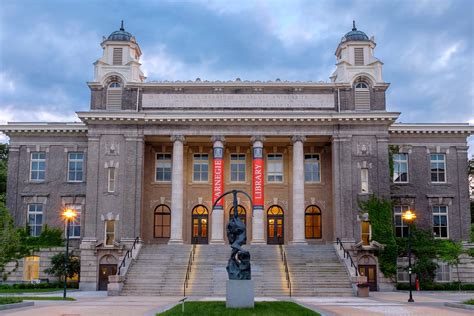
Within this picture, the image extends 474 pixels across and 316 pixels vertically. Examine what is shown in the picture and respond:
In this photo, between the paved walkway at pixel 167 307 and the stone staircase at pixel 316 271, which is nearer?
the paved walkway at pixel 167 307

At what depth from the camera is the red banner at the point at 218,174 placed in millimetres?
41281

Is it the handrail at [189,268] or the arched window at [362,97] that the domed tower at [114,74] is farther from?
the arched window at [362,97]

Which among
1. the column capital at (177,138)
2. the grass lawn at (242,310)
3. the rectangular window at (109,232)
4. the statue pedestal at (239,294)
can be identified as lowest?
the grass lawn at (242,310)

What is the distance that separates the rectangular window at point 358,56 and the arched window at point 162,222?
1764 centimetres

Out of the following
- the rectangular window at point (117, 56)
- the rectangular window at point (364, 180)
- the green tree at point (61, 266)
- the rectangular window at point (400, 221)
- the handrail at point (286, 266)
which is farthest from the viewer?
the rectangular window at point (400, 221)

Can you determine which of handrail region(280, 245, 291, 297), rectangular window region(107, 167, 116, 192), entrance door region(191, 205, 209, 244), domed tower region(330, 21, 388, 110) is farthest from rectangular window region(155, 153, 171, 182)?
domed tower region(330, 21, 388, 110)

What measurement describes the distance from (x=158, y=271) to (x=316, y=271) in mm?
9543

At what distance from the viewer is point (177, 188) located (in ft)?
136

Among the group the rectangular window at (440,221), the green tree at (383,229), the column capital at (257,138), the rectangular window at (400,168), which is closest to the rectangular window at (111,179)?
the column capital at (257,138)

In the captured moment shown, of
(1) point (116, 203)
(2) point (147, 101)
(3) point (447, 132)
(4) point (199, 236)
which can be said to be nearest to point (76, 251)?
(1) point (116, 203)

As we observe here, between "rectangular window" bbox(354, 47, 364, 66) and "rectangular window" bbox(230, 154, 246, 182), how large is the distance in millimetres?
10950

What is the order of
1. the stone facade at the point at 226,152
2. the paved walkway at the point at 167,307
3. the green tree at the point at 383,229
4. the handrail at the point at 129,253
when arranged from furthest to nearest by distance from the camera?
the stone facade at the point at 226,152 → the green tree at the point at 383,229 → the handrail at the point at 129,253 → the paved walkway at the point at 167,307

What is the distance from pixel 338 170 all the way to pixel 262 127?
239 inches

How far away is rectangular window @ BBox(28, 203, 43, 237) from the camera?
43281mm
